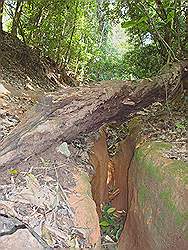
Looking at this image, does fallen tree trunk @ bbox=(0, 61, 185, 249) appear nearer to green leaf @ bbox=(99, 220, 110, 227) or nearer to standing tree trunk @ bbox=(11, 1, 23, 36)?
green leaf @ bbox=(99, 220, 110, 227)

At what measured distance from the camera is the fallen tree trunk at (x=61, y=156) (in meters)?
2.42

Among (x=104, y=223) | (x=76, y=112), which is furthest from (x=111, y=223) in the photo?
(x=76, y=112)

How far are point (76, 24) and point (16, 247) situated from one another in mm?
6676

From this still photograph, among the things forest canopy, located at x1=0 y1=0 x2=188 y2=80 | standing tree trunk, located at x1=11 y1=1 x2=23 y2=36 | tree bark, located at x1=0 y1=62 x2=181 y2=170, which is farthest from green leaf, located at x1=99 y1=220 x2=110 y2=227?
standing tree trunk, located at x1=11 y1=1 x2=23 y2=36

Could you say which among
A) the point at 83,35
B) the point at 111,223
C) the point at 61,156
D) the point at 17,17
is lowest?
the point at 111,223

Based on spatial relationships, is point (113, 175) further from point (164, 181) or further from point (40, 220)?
point (40, 220)

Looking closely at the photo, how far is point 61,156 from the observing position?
3164mm

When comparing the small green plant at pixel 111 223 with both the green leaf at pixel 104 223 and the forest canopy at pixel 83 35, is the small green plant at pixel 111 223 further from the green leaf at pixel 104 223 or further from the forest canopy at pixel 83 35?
the forest canopy at pixel 83 35

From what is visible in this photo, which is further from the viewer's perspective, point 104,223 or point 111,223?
point 111,223

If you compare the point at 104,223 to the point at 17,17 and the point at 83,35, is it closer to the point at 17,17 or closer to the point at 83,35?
the point at 17,17

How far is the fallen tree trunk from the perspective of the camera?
7.93 feet

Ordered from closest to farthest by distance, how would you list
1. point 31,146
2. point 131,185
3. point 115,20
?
point 31,146 → point 131,185 → point 115,20

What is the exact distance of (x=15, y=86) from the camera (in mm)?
5152

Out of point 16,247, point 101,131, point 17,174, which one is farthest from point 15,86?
point 16,247
